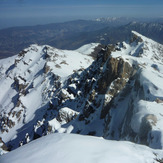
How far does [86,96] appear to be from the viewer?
48.5m

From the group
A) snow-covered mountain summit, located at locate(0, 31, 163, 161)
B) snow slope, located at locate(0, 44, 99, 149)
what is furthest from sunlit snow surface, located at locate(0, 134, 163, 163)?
snow slope, located at locate(0, 44, 99, 149)

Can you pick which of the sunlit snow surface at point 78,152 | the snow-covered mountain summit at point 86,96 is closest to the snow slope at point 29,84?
the snow-covered mountain summit at point 86,96

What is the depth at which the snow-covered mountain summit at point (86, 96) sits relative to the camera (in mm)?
22891

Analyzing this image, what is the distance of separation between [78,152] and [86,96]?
3816 cm

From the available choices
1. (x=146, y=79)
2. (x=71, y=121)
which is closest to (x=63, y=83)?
(x=71, y=121)

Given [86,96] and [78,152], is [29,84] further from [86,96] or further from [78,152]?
[78,152]

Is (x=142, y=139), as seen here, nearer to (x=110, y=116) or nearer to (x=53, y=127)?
(x=110, y=116)

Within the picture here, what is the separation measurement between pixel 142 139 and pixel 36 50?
360 ft

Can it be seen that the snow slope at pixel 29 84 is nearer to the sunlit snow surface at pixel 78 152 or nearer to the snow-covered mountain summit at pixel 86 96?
the snow-covered mountain summit at pixel 86 96

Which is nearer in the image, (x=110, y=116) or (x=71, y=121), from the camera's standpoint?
(x=110, y=116)

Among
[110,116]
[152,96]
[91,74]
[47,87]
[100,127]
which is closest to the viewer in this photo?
[152,96]

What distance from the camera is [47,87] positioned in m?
76.1

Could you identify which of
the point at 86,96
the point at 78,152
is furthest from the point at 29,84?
the point at 78,152

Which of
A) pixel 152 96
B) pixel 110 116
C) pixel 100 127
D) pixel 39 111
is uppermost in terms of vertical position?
pixel 152 96
